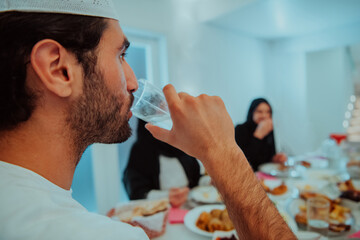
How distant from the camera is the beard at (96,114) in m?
0.52

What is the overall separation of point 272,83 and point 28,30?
15.2ft

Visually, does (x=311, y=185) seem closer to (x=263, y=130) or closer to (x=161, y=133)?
(x=263, y=130)

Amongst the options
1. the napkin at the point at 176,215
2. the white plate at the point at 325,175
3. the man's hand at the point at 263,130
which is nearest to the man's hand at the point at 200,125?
the napkin at the point at 176,215

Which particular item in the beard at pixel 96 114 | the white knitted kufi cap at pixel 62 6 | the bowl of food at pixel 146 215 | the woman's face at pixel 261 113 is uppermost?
the white knitted kufi cap at pixel 62 6

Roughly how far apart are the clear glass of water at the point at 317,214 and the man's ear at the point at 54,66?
97 cm

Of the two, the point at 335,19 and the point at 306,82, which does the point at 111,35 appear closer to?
the point at 335,19

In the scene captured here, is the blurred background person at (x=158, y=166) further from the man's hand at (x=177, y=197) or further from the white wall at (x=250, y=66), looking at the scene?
the white wall at (x=250, y=66)

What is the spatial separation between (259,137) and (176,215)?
1.47m

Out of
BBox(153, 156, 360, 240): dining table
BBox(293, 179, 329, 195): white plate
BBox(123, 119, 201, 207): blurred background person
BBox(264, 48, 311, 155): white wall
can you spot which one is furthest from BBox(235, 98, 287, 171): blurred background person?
BBox(264, 48, 311, 155): white wall

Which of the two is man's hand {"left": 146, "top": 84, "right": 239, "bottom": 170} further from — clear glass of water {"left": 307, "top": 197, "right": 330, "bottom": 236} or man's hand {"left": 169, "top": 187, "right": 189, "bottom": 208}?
man's hand {"left": 169, "top": 187, "right": 189, "bottom": 208}

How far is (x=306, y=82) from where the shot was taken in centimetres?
427

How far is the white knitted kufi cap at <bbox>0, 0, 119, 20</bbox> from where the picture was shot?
0.46 metres

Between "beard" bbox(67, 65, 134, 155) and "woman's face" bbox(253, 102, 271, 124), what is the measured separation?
2.20 meters

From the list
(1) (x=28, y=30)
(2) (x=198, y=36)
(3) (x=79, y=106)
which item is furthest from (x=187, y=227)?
(2) (x=198, y=36)
